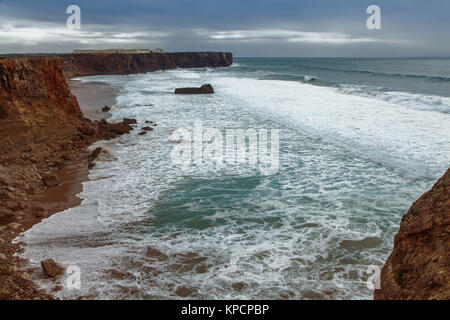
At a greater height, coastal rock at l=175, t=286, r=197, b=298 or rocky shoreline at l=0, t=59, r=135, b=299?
rocky shoreline at l=0, t=59, r=135, b=299

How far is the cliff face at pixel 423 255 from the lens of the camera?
8.36ft

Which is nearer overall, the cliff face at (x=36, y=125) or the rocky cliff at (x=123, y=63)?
the cliff face at (x=36, y=125)

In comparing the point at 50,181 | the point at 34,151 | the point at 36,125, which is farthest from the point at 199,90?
the point at 50,181

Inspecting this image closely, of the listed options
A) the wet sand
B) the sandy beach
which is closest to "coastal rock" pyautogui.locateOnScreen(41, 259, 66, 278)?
the sandy beach

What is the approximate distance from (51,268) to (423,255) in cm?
483

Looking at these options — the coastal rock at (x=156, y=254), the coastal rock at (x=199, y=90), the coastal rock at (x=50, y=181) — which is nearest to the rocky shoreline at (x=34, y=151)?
the coastal rock at (x=50, y=181)

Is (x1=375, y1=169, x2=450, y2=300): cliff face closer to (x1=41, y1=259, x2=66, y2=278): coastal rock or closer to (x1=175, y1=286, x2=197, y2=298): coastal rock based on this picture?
(x1=175, y1=286, x2=197, y2=298): coastal rock

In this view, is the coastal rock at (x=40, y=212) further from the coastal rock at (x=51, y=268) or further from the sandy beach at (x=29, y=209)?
the coastal rock at (x=51, y=268)

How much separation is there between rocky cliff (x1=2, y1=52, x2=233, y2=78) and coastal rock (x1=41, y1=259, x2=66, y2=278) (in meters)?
58.9

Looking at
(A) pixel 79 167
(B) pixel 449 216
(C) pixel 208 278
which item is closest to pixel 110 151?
(A) pixel 79 167

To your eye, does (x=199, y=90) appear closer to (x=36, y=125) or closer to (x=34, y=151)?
(x=36, y=125)

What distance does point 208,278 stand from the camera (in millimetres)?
5117

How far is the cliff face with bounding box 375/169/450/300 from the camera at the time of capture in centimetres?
255

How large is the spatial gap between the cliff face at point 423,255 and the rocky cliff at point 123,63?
62.2m
